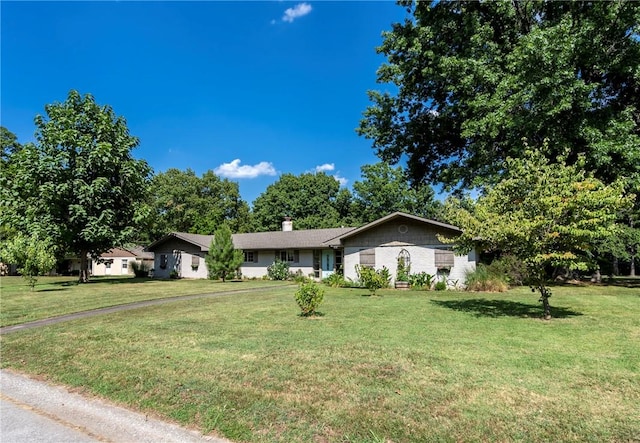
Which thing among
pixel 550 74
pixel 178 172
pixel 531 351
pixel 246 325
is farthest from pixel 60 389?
pixel 178 172

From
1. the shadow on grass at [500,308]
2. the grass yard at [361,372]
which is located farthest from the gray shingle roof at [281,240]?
the grass yard at [361,372]

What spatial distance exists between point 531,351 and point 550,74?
482 inches

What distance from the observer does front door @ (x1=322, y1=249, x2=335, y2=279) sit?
26.7 m

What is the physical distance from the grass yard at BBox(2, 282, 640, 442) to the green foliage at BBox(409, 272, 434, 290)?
10.0 metres

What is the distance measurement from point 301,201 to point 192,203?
15.6 m

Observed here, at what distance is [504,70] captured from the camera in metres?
16.8

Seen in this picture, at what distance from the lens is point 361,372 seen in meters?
5.55

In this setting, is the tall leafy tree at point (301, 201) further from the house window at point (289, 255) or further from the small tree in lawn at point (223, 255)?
the small tree in lawn at point (223, 255)

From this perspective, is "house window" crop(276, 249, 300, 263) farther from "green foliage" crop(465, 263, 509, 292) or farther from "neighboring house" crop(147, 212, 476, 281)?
"green foliage" crop(465, 263, 509, 292)

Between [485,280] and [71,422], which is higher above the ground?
[485,280]

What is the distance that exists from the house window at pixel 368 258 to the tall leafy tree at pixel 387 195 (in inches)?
907

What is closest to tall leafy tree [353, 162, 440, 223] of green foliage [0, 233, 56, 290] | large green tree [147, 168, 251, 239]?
large green tree [147, 168, 251, 239]

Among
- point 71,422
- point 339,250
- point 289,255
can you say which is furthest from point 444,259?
point 71,422

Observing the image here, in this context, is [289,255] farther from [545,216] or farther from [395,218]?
[545,216]
